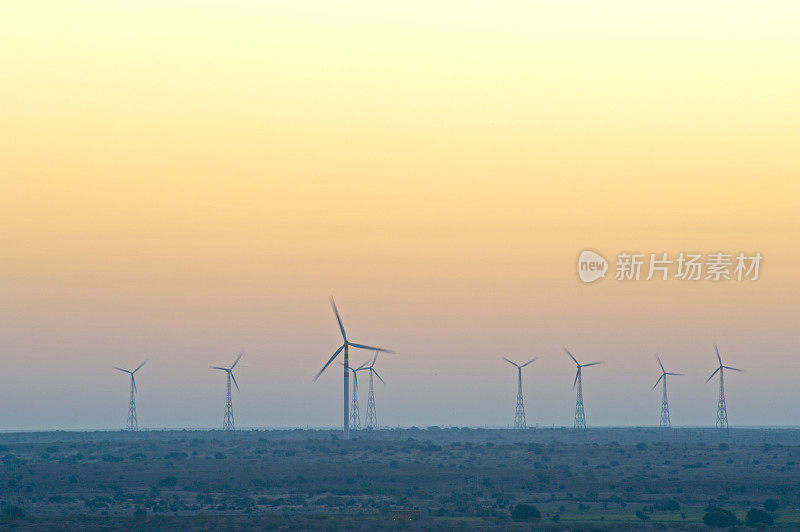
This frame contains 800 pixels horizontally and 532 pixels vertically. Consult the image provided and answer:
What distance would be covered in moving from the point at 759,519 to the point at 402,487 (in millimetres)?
44865

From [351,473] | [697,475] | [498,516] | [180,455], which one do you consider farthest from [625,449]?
[498,516]

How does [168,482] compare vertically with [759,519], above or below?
above

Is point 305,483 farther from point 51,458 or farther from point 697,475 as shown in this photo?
point 51,458

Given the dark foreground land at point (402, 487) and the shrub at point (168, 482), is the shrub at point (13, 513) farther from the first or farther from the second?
the shrub at point (168, 482)

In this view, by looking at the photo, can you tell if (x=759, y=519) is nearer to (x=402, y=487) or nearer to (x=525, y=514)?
(x=525, y=514)

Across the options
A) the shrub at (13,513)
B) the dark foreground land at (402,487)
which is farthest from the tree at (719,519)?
the shrub at (13,513)

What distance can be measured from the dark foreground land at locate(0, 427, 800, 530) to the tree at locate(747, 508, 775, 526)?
0.12 meters

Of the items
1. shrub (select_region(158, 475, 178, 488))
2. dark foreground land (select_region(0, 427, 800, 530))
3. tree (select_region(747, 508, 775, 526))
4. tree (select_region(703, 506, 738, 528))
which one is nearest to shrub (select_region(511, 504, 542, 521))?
dark foreground land (select_region(0, 427, 800, 530))

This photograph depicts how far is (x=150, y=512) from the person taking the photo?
98.8m

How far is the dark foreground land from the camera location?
89.2 metres

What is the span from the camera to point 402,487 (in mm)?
123562

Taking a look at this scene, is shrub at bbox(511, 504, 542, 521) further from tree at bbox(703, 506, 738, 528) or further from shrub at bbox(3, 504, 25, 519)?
shrub at bbox(3, 504, 25, 519)

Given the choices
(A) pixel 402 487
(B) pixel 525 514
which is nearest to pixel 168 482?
(A) pixel 402 487

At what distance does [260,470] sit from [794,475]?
6389cm
